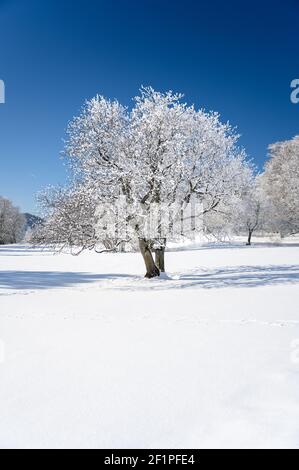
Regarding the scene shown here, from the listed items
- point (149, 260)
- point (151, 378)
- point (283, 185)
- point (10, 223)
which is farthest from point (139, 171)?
point (10, 223)

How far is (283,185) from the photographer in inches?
1580

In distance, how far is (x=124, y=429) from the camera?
3.16 m

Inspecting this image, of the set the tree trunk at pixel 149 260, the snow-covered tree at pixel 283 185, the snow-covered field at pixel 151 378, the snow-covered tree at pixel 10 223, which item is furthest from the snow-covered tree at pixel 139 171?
the snow-covered tree at pixel 10 223

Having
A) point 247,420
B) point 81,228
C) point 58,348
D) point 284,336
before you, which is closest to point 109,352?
point 58,348

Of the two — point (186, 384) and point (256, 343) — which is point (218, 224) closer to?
point (256, 343)

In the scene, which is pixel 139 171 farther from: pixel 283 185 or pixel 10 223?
pixel 10 223

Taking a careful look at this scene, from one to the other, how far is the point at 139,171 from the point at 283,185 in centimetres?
2925

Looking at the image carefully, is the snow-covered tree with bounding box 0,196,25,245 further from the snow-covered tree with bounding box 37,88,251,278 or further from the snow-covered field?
the snow-covered field

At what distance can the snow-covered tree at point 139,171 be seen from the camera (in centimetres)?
1606

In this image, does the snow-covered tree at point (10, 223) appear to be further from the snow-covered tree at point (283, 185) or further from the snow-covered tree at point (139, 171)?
the snow-covered tree at point (139, 171)

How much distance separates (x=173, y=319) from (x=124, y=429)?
4865 mm

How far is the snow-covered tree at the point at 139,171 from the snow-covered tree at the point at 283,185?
2007cm

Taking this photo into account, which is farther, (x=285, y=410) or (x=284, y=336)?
(x=284, y=336)

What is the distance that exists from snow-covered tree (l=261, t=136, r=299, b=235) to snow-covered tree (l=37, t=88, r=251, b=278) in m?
20.1
